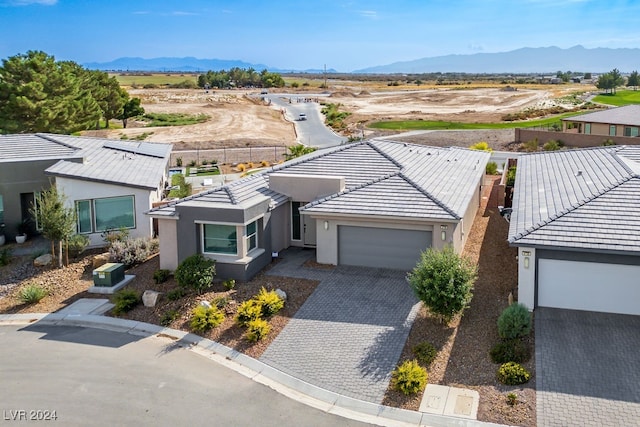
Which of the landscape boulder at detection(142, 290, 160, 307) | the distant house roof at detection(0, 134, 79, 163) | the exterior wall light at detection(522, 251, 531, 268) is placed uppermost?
the distant house roof at detection(0, 134, 79, 163)

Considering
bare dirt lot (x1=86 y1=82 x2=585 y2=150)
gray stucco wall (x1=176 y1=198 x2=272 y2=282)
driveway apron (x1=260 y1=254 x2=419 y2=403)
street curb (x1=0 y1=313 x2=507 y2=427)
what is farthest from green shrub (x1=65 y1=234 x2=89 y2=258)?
bare dirt lot (x1=86 y1=82 x2=585 y2=150)

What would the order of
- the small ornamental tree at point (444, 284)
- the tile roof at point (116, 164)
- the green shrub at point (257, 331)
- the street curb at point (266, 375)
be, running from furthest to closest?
the tile roof at point (116, 164) < the green shrub at point (257, 331) < the small ornamental tree at point (444, 284) < the street curb at point (266, 375)

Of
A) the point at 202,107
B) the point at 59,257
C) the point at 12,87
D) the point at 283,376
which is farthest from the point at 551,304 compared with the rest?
the point at 202,107

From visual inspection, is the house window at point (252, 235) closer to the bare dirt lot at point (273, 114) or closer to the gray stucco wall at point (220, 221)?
the gray stucco wall at point (220, 221)

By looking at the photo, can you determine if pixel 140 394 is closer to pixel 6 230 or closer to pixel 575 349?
pixel 575 349

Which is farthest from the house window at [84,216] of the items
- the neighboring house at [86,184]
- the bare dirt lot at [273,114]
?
the bare dirt lot at [273,114]

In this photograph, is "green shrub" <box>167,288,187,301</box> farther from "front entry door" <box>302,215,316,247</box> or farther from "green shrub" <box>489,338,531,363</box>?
"green shrub" <box>489,338,531,363</box>

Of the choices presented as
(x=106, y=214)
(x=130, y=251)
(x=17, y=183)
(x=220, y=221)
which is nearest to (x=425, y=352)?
(x=220, y=221)
